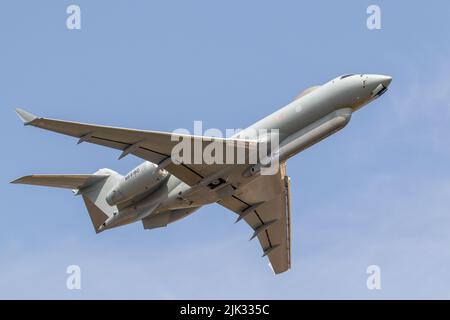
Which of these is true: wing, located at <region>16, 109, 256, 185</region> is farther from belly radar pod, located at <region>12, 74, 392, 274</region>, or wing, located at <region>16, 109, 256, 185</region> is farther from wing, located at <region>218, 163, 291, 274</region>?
wing, located at <region>218, 163, 291, 274</region>

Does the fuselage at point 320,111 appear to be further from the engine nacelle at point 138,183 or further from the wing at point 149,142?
the engine nacelle at point 138,183

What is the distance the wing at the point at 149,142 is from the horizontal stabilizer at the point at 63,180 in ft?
20.1

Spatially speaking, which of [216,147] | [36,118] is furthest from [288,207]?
[36,118]

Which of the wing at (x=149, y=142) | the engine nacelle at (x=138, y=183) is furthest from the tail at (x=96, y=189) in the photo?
the wing at (x=149, y=142)

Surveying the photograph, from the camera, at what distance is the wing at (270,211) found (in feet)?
154

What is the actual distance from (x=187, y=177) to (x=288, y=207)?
859cm

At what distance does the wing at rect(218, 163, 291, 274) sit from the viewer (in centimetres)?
4684

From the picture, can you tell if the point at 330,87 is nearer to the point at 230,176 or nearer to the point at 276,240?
the point at 230,176

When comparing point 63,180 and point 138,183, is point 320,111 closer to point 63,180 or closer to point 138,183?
point 138,183

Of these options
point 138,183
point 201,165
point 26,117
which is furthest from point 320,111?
point 26,117

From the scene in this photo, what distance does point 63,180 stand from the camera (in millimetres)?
47031

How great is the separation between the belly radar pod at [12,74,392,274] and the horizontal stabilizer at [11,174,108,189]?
5cm

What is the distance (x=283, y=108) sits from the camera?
43.0 m

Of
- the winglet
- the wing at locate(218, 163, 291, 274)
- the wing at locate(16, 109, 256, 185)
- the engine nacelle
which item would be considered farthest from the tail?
the winglet
